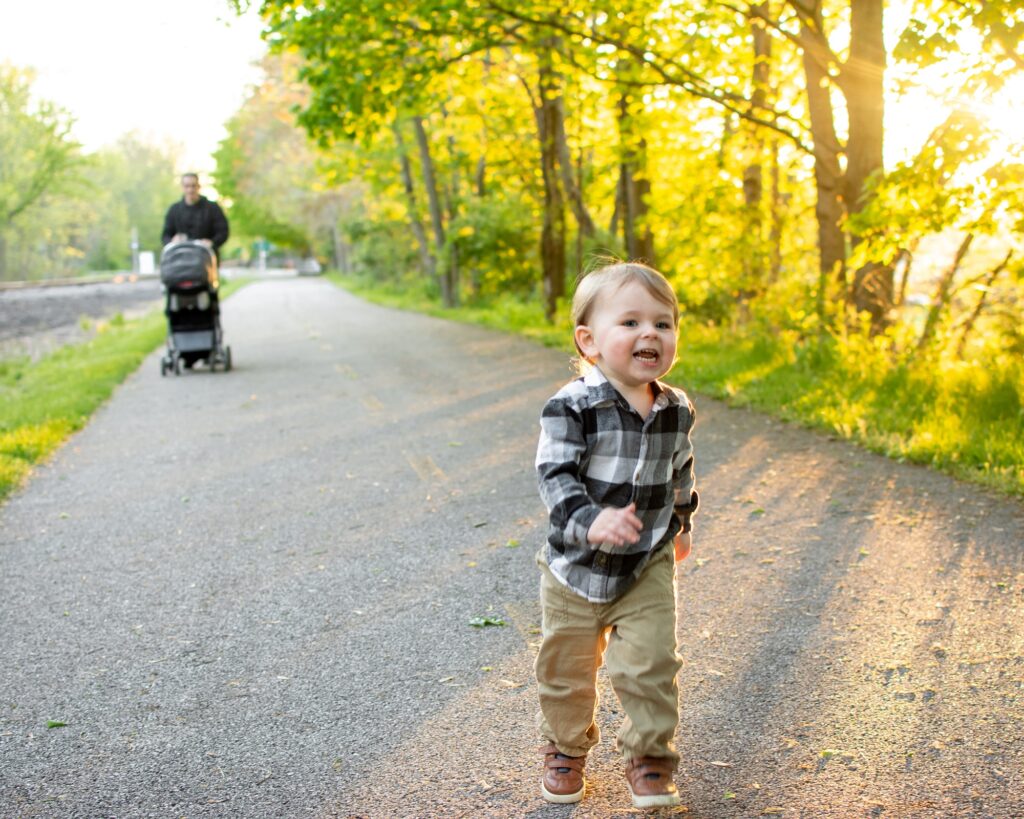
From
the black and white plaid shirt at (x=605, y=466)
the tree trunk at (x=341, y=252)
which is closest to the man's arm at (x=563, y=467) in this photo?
the black and white plaid shirt at (x=605, y=466)

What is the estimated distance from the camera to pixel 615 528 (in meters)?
2.95

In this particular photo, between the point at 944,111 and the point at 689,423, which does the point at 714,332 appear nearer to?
the point at 944,111

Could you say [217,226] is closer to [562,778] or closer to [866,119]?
[866,119]

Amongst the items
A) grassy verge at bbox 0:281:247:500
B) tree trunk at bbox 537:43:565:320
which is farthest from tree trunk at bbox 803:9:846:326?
tree trunk at bbox 537:43:565:320

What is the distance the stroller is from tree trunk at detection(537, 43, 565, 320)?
24.3 feet

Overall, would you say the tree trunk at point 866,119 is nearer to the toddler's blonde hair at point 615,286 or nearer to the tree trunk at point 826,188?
the tree trunk at point 826,188

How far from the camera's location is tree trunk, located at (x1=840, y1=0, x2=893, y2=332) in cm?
1146

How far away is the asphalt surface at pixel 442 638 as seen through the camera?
11.3 ft

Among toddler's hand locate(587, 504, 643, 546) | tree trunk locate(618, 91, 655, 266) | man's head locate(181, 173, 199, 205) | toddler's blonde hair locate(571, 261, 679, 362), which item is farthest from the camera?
tree trunk locate(618, 91, 655, 266)

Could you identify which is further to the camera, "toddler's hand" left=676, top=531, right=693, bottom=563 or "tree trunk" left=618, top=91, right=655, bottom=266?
"tree trunk" left=618, top=91, right=655, bottom=266

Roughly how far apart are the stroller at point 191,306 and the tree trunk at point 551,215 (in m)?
7.41

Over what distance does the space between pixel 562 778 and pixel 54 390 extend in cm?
1197

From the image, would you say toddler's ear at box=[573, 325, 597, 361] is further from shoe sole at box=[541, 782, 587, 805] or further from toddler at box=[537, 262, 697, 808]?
shoe sole at box=[541, 782, 587, 805]

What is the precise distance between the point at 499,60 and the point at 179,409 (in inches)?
488
